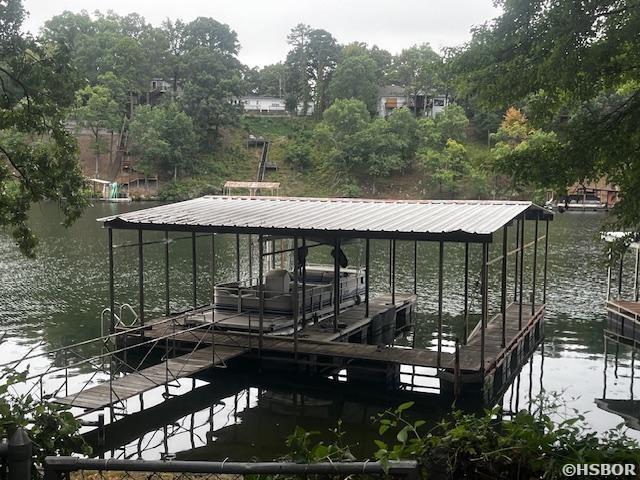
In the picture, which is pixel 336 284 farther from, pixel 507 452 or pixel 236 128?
pixel 236 128

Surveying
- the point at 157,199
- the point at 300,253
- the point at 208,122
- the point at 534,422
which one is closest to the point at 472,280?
the point at 300,253

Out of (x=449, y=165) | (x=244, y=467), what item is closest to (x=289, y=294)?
(x=244, y=467)

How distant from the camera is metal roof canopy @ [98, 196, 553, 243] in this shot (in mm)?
15742

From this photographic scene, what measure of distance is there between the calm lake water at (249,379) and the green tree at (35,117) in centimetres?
460

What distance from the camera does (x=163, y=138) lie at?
243 ft

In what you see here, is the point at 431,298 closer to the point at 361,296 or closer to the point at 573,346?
the point at 361,296

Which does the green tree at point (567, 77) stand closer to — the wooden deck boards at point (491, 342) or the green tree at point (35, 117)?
the wooden deck boards at point (491, 342)

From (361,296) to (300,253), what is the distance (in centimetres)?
557

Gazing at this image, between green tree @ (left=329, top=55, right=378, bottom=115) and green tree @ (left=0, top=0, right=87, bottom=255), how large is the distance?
74.0 m

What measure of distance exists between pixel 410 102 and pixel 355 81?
797 cm

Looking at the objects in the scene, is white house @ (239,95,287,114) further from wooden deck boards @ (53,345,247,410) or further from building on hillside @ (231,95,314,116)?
wooden deck boards @ (53,345,247,410)

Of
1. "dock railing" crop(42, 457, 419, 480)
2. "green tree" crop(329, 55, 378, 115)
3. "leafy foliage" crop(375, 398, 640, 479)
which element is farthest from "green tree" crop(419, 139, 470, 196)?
"dock railing" crop(42, 457, 419, 480)

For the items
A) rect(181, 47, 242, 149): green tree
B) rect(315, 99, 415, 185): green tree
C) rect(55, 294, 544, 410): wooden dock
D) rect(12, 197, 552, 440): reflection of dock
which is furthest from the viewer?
rect(181, 47, 242, 149): green tree

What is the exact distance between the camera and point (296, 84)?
3829 inches
